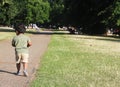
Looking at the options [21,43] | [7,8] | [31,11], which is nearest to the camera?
[21,43]

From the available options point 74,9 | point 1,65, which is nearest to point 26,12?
point 74,9

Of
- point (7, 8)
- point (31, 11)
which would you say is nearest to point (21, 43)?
point (7, 8)

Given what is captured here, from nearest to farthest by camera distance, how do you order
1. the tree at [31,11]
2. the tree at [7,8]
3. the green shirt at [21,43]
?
the green shirt at [21,43] → the tree at [7,8] → the tree at [31,11]

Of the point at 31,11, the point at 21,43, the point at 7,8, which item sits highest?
the point at 7,8

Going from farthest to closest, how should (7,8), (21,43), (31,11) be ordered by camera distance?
(31,11) → (7,8) → (21,43)

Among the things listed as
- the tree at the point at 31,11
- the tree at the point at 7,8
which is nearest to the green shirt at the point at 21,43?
the tree at the point at 7,8

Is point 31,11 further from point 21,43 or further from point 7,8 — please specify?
point 21,43

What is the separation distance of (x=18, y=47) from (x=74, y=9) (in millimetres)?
60606

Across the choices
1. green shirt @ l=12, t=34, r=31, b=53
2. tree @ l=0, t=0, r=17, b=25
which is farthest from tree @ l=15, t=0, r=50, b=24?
green shirt @ l=12, t=34, r=31, b=53

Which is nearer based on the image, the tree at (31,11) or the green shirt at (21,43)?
the green shirt at (21,43)

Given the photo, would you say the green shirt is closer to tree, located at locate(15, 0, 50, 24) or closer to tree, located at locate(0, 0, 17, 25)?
tree, located at locate(0, 0, 17, 25)

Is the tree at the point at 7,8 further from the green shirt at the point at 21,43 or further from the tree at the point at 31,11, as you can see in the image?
the tree at the point at 31,11

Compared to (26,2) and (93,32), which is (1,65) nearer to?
(93,32)

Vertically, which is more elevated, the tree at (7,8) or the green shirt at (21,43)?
→ the tree at (7,8)
